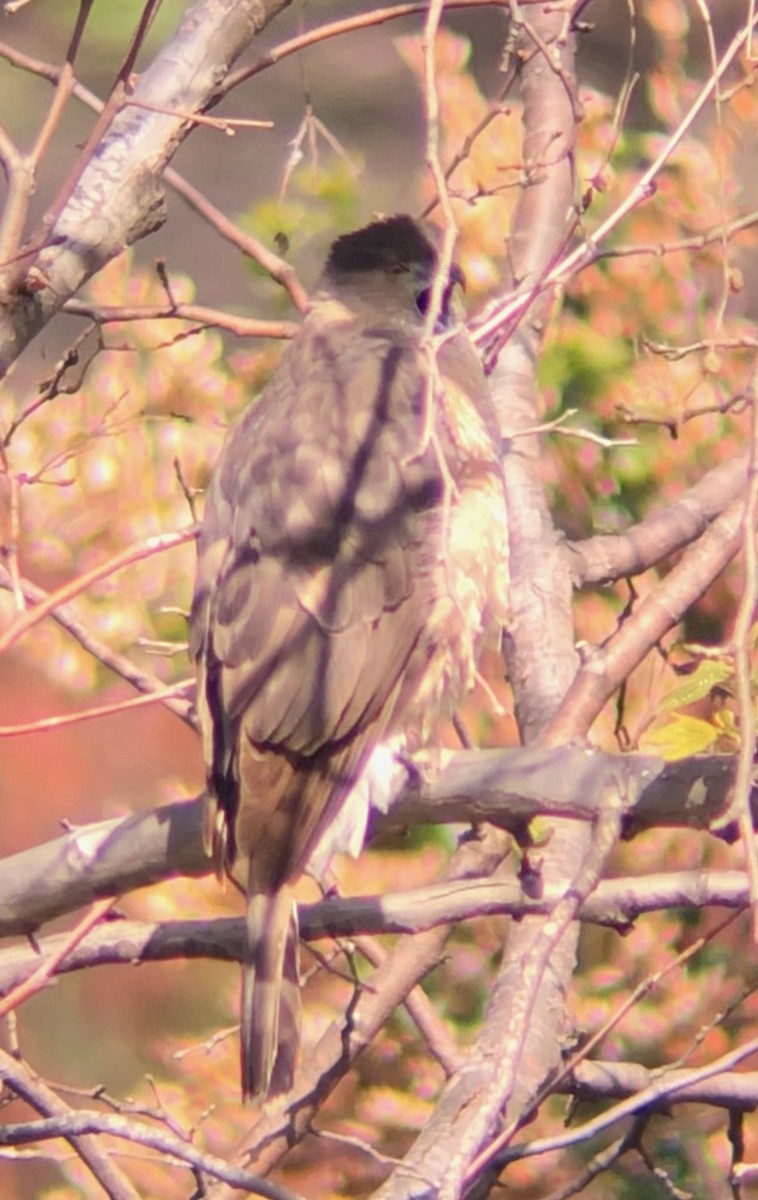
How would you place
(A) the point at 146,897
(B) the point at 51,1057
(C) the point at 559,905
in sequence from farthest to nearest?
(B) the point at 51,1057, (A) the point at 146,897, (C) the point at 559,905

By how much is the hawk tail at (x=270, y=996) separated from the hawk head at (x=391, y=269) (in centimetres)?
121

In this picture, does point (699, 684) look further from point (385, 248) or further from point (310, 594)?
point (385, 248)

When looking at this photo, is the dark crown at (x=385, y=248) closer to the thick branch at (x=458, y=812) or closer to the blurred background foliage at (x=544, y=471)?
the blurred background foliage at (x=544, y=471)

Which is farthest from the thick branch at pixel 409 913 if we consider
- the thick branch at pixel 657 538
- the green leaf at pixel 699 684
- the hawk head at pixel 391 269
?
the hawk head at pixel 391 269

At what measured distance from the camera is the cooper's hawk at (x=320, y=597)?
220 centimetres

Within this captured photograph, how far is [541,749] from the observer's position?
1776mm

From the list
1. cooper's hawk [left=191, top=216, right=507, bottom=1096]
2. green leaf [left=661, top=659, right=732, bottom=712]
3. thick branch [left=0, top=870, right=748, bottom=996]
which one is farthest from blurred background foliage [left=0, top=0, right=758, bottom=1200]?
green leaf [left=661, top=659, right=732, bottom=712]

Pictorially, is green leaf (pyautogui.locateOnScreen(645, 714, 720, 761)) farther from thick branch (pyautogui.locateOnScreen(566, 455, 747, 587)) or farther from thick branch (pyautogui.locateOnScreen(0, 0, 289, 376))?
thick branch (pyautogui.locateOnScreen(566, 455, 747, 587))

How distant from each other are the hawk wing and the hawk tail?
49 mm

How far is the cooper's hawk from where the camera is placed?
7.22 ft

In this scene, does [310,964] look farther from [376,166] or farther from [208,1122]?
[376,166]

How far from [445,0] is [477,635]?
35.0 inches

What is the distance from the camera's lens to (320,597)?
7.72 ft

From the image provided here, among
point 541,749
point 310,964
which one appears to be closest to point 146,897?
point 310,964
